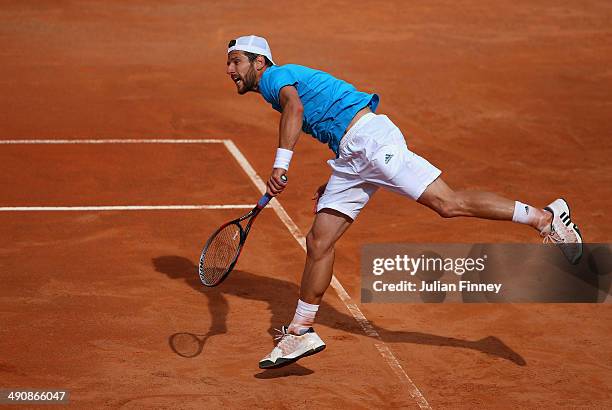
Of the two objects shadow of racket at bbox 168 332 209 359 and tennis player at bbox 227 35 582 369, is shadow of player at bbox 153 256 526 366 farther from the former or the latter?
tennis player at bbox 227 35 582 369

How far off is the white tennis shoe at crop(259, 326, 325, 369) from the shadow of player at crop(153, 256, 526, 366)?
155 millimetres

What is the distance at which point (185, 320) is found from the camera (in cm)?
859

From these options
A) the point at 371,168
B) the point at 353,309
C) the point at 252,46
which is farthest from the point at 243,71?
the point at 353,309

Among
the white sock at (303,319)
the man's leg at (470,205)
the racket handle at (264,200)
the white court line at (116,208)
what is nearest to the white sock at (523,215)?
the man's leg at (470,205)

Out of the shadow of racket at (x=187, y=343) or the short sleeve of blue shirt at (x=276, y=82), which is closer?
the short sleeve of blue shirt at (x=276, y=82)

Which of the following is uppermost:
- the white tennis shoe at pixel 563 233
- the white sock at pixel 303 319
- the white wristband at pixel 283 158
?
the white wristband at pixel 283 158

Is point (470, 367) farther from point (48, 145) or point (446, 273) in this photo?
point (48, 145)

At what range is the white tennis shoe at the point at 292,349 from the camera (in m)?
7.53

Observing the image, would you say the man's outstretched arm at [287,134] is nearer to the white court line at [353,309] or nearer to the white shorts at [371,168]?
the white shorts at [371,168]

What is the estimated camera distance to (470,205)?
7520 mm

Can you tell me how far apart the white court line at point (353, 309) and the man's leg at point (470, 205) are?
119 centimetres

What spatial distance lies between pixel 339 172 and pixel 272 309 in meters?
1.67

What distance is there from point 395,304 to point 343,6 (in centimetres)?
1322

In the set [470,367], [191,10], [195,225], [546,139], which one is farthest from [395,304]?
[191,10]
